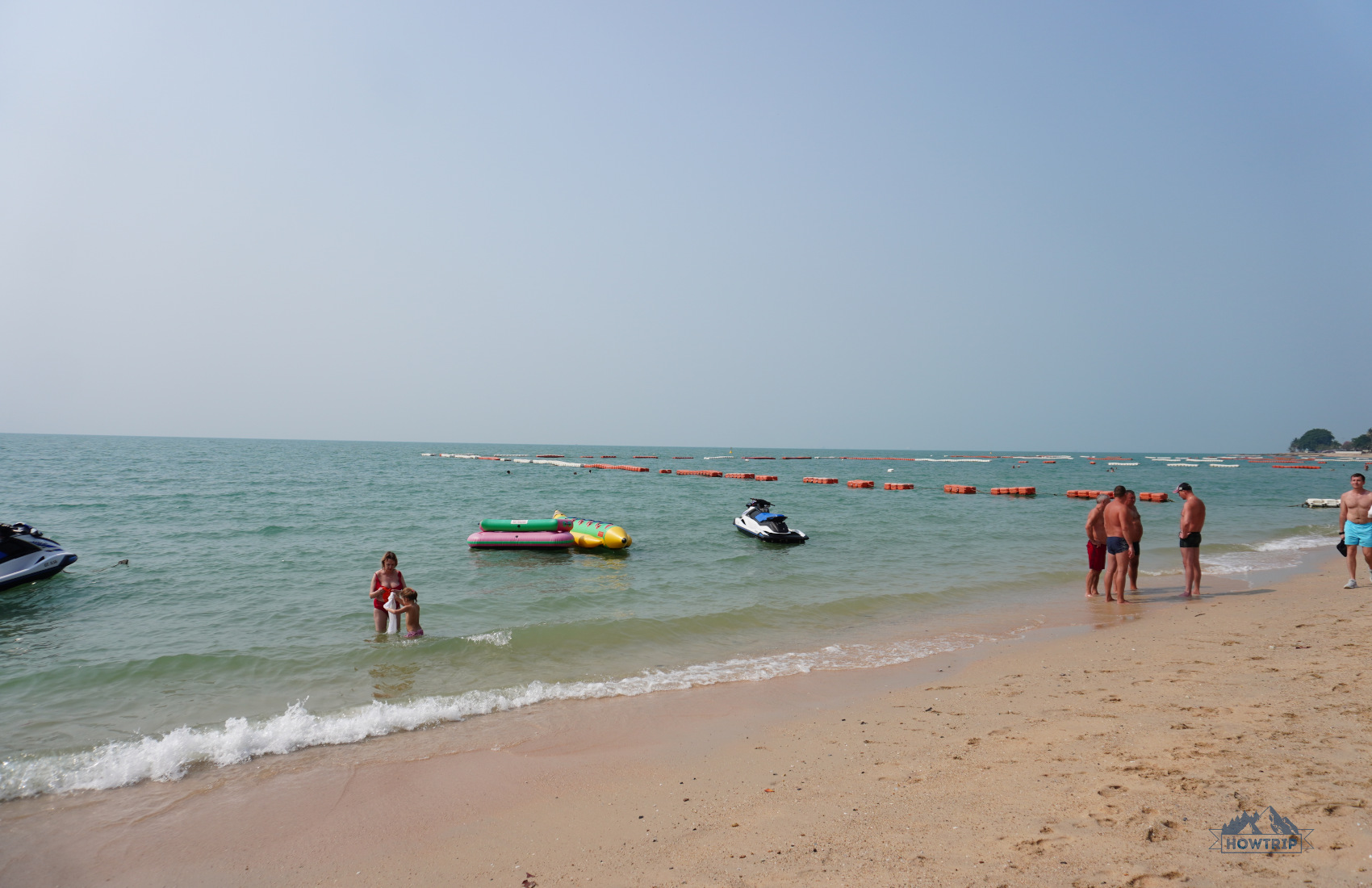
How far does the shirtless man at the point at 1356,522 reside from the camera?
10023 millimetres

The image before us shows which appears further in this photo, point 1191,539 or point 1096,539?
point 1096,539

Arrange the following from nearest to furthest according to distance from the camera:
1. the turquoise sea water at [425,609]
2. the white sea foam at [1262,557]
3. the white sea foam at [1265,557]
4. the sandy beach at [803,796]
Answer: the sandy beach at [803,796]
the turquoise sea water at [425,609]
the white sea foam at [1262,557]
the white sea foam at [1265,557]

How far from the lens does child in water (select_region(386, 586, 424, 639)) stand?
885 cm

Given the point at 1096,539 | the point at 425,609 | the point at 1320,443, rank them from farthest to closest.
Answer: the point at 1320,443 → the point at 1096,539 → the point at 425,609

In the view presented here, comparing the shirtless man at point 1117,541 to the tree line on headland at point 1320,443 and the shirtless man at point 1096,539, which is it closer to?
the shirtless man at point 1096,539

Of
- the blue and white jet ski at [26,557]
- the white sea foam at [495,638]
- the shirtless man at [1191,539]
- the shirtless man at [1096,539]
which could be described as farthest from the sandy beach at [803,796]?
the blue and white jet ski at [26,557]

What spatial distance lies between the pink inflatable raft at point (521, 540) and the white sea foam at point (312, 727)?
30.2ft

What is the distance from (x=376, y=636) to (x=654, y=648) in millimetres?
3785

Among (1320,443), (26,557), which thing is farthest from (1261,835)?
(1320,443)

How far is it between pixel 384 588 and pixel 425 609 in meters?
1.66

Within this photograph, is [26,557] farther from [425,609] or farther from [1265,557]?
[1265,557]

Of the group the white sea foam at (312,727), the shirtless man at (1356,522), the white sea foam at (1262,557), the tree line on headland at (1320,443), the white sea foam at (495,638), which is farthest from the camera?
the tree line on headland at (1320,443)

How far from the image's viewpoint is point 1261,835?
323 centimetres

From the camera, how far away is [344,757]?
5.39m
